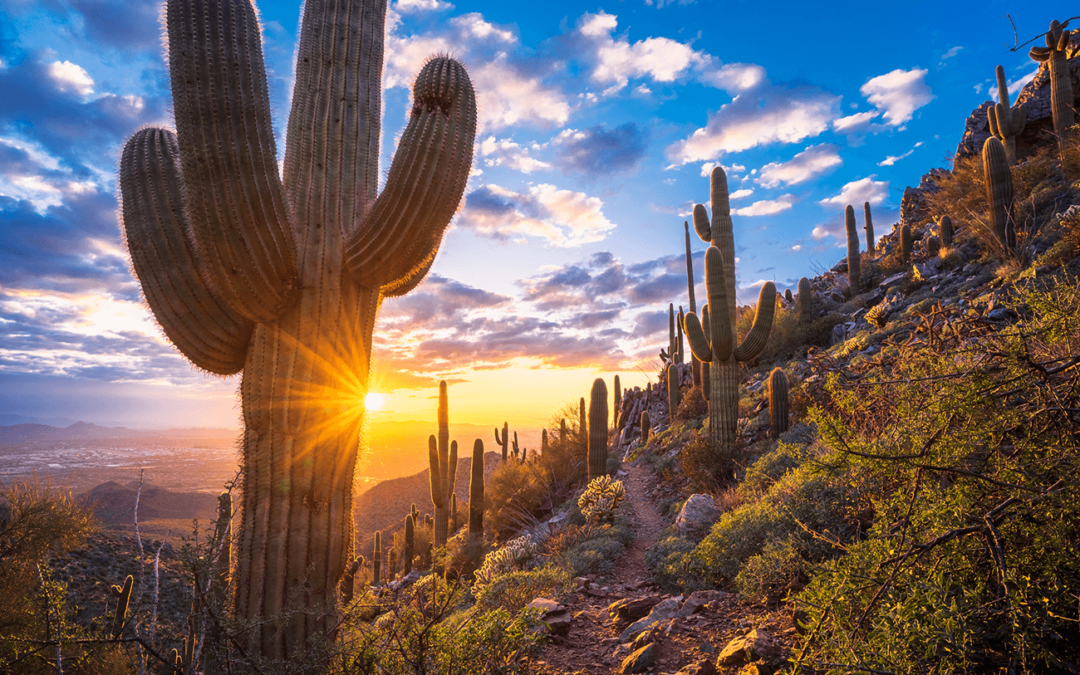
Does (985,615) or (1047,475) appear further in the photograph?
(1047,475)

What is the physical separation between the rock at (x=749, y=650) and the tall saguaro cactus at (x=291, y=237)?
9.79 ft

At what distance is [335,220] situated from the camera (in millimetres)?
3824

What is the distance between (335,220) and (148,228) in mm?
1488

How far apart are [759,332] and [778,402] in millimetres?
2006

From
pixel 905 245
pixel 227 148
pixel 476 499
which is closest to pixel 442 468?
pixel 476 499

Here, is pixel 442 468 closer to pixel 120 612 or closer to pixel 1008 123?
pixel 120 612

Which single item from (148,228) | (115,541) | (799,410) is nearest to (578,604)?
(148,228)

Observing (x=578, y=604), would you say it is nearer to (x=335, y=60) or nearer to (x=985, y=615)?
(x=985, y=615)

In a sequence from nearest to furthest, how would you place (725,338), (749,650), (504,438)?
(749,650) → (725,338) → (504,438)

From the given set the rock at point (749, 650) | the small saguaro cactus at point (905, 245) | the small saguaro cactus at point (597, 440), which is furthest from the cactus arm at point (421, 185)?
the small saguaro cactus at point (905, 245)

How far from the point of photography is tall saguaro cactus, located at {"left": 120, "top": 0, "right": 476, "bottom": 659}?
3256 mm

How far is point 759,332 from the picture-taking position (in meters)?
12.4

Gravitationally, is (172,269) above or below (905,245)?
below

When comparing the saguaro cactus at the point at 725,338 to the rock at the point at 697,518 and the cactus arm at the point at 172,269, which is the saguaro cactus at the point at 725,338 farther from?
the cactus arm at the point at 172,269
